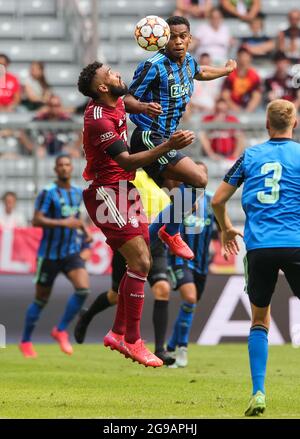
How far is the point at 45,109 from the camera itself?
1934 centimetres

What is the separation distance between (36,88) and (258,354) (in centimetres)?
1197

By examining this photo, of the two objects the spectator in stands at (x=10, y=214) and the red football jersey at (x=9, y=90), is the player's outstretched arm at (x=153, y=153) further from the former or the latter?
the red football jersey at (x=9, y=90)

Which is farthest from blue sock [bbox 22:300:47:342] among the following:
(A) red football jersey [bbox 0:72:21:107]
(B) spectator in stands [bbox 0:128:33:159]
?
(A) red football jersey [bbox 0:72:21:107]

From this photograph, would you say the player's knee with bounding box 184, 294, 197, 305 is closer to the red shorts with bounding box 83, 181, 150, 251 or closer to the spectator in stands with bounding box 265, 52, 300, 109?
the red shorts with bounding box 83, 181, 150, 251

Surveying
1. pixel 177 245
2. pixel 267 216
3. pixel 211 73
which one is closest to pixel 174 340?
pixel 177 245

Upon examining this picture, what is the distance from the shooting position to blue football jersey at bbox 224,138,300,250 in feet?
30.0

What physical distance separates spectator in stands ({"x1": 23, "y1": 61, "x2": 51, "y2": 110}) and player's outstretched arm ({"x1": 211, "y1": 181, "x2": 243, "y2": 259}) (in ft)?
35.9

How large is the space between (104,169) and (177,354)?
423 cm

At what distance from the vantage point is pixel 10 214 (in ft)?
57.7

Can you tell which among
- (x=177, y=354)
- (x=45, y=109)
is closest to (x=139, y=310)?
(x=177, y=354)

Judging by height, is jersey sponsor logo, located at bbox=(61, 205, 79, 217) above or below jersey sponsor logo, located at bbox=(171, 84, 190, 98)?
below

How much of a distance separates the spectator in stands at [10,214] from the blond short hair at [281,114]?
8666 mm

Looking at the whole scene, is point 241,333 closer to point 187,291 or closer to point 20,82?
point 187,291

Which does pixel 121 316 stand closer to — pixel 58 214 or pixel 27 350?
pixel 27 350
